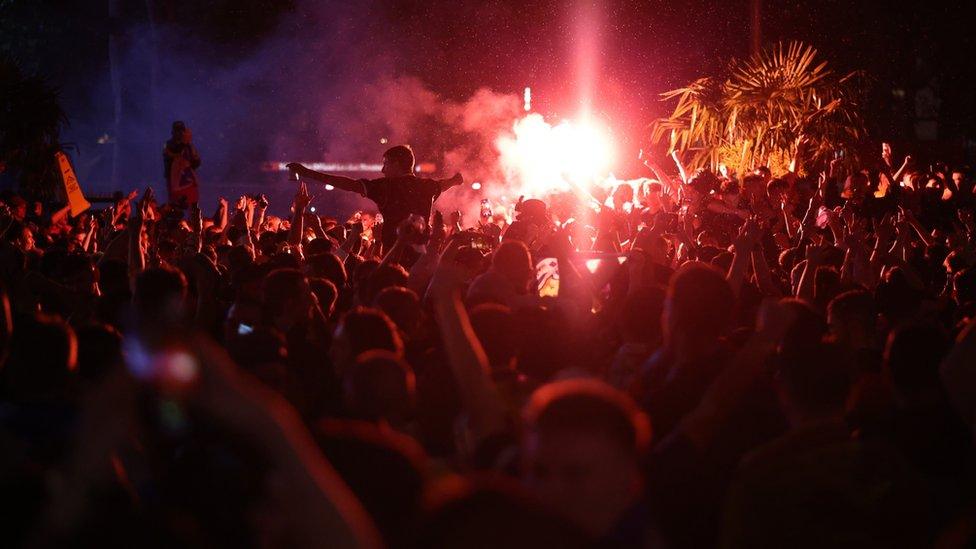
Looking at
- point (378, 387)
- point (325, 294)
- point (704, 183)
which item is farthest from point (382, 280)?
point (704, 183)

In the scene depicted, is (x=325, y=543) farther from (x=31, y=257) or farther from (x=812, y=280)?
(x=31, y=257)

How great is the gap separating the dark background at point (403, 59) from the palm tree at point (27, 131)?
908 cm

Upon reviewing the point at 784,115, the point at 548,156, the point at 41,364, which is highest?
the point at 784,115

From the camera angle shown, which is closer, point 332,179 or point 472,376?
point 472,376

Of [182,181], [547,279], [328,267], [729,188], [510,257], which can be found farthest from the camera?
[729,188]

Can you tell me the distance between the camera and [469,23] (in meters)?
27.5

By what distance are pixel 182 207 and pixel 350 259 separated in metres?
4.23

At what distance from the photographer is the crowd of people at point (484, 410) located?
235cm

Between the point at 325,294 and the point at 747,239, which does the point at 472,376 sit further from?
the point at 747,239

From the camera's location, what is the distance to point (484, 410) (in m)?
3.84

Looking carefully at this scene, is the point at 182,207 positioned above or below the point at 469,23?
below

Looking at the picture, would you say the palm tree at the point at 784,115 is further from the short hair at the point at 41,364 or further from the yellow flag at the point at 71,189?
the short hair at the point at 41,364

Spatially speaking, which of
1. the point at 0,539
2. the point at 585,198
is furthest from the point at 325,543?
the point at 585,198

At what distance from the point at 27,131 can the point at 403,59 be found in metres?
10.9
